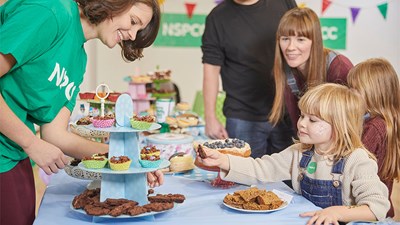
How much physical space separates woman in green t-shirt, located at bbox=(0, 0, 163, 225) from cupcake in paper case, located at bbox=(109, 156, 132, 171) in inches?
6.4

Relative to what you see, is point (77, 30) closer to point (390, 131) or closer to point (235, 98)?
point (390, 131)

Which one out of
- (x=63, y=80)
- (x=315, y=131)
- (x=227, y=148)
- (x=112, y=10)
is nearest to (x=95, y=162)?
(x=63, y=80)

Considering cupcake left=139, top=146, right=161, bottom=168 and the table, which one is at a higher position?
cupcake left=139, top=146, right=161, bottom=168

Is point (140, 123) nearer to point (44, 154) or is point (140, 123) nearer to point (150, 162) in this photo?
point (150, 162)

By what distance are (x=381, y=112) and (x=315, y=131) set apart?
0.45 metres

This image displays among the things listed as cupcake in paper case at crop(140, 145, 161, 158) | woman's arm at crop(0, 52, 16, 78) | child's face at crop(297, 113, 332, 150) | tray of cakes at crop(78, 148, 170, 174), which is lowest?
tray of cakes at crop(78, 148, 170, 174)

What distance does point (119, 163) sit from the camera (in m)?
1.60

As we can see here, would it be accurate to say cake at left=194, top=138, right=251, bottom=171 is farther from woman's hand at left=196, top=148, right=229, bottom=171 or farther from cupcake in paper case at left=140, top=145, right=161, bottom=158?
cupcake in paper case at left=140, top=145, right=161, bottom=158

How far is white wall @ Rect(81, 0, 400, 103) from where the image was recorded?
238 inches

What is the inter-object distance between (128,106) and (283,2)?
172 centimetres

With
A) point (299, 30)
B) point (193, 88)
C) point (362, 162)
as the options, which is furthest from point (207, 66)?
point (193, 88)

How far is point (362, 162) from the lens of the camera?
1842mm

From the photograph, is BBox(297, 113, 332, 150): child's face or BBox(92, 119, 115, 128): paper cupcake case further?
BBox(297, 113, 332, 150): child's face

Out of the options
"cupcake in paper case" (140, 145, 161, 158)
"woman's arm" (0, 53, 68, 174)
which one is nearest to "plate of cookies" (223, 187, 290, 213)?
"cupcake in paper case" (140, 145, 161, 158)
